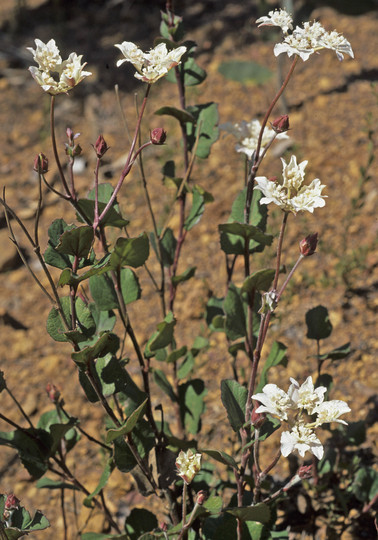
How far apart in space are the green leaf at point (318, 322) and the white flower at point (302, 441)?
501 mm

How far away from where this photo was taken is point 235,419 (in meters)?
1.27

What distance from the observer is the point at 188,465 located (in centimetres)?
117

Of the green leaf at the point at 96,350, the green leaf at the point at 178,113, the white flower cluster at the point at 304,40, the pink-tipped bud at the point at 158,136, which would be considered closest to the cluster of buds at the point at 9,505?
the green leaf at the point at 96,350

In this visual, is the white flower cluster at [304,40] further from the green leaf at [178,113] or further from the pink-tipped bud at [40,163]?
the pink-tipped bud at [40,163]

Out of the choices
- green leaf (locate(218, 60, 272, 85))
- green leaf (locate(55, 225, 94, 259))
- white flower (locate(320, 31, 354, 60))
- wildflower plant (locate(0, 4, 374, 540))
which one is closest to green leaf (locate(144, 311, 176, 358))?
wildflower plant (locate(0, 4, 374, 540))

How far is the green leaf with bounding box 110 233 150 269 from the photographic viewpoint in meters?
1.22

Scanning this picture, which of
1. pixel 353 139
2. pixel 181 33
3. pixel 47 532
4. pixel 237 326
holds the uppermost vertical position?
pixel 181 33

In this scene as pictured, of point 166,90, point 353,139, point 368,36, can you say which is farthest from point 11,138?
point 368,36

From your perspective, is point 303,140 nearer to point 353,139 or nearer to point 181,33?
point 353,139

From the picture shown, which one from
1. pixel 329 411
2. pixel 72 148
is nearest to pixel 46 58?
pixel 72 148

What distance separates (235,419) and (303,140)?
6.86 ft

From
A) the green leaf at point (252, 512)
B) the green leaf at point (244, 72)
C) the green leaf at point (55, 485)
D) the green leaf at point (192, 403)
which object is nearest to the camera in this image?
the green leaf at point (252, 512)

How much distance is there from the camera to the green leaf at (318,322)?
1613mm

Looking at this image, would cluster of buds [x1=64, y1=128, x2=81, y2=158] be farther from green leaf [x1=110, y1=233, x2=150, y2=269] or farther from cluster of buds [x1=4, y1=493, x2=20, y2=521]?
cluster of buds [x1=4, y1=493, x2=20, y2=521]
